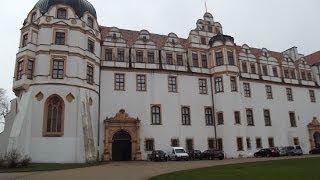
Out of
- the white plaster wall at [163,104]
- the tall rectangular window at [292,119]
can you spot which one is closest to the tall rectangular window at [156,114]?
the white plaster wall at [163,104]

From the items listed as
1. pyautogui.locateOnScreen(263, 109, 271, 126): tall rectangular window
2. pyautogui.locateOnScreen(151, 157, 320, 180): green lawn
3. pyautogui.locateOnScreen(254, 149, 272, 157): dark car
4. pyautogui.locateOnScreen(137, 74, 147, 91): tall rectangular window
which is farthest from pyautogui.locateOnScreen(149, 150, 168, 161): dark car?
pyautogui.locateOnScreen(263, 109, 271, 126): tall rectangular window

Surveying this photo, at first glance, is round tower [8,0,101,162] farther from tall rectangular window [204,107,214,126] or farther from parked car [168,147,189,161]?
tall rectangular window [204,107,214,126]

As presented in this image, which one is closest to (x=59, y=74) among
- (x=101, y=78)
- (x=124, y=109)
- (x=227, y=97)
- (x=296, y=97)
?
(x=101, y=78)

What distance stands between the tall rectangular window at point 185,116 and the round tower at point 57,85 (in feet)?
35.1

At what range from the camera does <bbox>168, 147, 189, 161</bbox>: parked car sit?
35.7 m

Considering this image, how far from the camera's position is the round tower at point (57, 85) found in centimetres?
3181

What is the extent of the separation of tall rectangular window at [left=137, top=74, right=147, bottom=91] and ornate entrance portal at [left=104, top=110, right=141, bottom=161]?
12.7ft

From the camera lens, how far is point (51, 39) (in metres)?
34.9

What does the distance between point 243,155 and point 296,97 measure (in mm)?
15260

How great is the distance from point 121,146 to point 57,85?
10185 millimetres

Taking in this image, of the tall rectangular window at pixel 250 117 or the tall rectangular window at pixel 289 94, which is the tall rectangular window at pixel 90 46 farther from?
the tall rectangular window at pixel 289 94

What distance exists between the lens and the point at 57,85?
3347 centimetres

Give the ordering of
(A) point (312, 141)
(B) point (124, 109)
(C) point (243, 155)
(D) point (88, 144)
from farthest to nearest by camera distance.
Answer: (A) point (312, 141), (C) point (243, 155), (B) point (124, 109), (D) point (88, 144)

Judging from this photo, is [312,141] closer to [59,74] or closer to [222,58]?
[222,58]
